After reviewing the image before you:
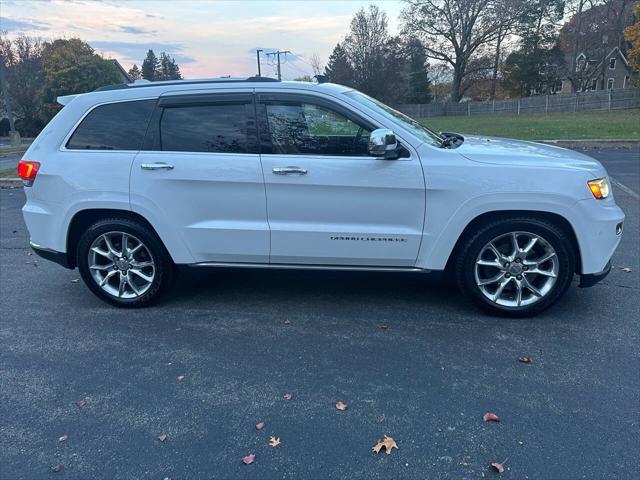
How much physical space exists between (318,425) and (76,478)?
1284 millimetres

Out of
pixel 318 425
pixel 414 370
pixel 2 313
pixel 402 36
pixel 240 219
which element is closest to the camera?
pixel 318 425

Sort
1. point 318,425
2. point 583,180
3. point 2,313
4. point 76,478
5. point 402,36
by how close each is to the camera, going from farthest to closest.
A: point 402,36, point 2,313, point 583,180, point 318,425, point 76,478

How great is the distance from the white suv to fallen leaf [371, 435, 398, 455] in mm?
1709

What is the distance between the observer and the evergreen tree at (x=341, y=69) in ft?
177

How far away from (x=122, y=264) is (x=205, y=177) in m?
1.16

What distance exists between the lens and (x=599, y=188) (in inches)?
154

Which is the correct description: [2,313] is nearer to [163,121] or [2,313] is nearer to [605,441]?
[163,121]

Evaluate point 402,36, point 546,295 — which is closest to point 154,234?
point 546,295

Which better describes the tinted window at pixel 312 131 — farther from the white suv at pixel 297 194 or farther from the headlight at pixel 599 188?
the headlight at pixel 599 188

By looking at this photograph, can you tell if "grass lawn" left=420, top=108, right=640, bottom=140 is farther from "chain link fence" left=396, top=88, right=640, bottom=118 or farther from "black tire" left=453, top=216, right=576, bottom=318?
"black tire" left=453, top=216, right=576, bottom=318

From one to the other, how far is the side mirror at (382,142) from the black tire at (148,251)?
2.05 m

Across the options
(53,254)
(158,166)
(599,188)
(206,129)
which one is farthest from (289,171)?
(599,188)

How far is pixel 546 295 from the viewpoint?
4.07 metres

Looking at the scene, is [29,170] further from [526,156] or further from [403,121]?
[526,156]
